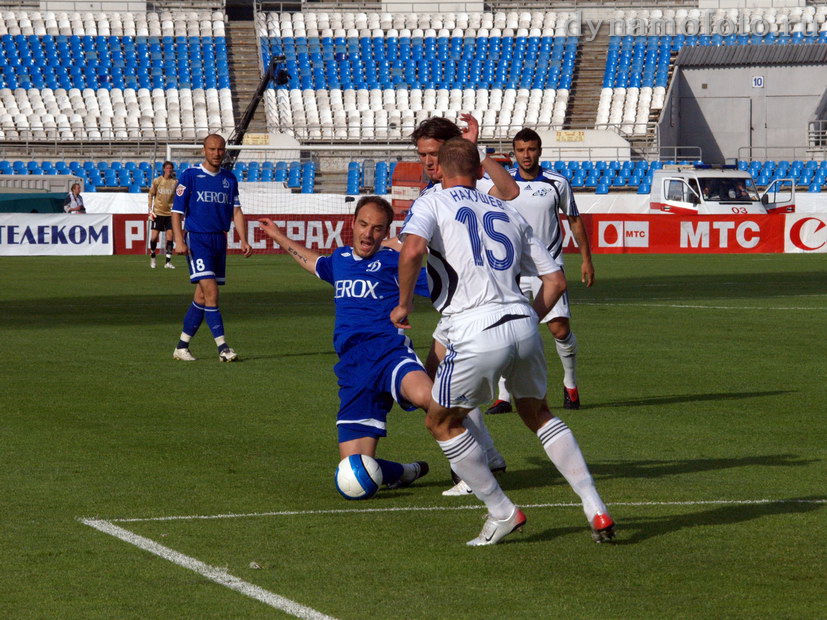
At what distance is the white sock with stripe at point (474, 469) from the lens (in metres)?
5.70

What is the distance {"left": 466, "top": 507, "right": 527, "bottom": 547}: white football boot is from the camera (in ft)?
18.8

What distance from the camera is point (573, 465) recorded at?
18.8 feet

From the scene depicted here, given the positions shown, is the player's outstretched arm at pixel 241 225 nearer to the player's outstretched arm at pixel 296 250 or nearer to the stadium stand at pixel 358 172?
the player's outstretched arm at pixel 296 250

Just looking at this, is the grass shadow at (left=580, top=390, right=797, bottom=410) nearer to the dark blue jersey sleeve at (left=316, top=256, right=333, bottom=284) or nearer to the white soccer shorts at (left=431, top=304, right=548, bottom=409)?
the dark blue jersey sleeve at (left=316, top=256, right=333, bottom=284)

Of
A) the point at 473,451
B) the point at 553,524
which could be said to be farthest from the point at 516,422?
the point at 473,451

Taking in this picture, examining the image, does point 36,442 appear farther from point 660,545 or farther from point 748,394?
point 748,394

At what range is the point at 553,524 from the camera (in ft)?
20.6

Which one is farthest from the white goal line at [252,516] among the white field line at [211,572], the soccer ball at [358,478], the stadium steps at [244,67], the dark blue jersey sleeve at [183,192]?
the stadium steps at [244,67]

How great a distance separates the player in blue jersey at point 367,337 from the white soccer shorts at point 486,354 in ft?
3.69

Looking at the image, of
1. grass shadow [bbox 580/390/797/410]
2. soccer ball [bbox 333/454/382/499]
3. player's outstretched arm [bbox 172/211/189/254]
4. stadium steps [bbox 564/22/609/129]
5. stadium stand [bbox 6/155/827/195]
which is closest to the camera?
soccer ball [bbox 333/454/382/499]

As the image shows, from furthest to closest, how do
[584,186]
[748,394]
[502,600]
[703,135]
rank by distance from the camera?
[703,135] → [584,186] → [748,394] → [502,600]

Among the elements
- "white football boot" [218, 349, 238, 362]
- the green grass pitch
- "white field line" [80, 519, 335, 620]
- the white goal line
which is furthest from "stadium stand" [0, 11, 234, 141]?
"white field line" [80, 519, 335, 620]

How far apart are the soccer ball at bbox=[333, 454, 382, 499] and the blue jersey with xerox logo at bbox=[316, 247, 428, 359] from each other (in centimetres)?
55

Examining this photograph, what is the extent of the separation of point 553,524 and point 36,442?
3870 mm
